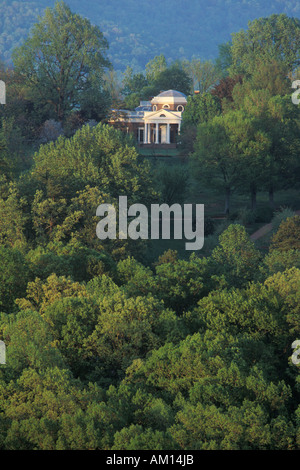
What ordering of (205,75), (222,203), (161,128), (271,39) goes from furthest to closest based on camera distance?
(205,75)
(271,39)
(161,128)
(222,203)

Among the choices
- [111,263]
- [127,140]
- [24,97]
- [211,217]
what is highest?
[24,97]

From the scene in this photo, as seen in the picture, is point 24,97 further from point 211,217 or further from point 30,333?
point 30,333

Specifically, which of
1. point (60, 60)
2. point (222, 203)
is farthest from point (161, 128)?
point (222, 203)

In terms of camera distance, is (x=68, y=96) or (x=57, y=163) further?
(x=68, y=96)

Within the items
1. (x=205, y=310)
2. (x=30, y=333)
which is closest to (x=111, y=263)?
(x=205, y=310)

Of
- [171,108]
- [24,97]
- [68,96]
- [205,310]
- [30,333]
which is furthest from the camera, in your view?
[171,108]

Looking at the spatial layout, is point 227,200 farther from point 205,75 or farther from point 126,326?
point 205,75

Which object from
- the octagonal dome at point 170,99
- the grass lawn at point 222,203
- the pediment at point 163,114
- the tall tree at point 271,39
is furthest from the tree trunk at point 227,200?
the tall tree at point 271,39
